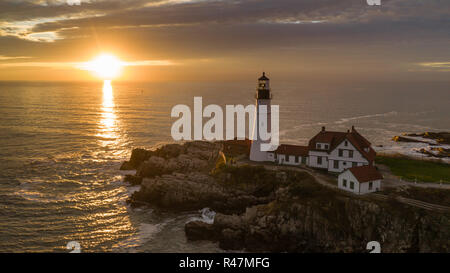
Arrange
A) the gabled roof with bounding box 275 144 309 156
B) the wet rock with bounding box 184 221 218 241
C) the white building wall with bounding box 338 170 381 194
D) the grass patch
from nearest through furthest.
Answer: the wet rock with bounding box 184 221 218 241 < the white building wall with bounding box 338 170 381 194 < the grass patch < the gabled roof with bounding box 275 144 309 156

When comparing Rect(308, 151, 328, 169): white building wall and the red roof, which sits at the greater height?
the red roof

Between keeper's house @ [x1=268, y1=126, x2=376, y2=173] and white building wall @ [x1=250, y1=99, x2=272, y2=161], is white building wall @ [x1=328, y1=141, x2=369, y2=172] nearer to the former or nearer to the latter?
keeper's house @ [x1=268, y1=126, x2=376, y2=173]

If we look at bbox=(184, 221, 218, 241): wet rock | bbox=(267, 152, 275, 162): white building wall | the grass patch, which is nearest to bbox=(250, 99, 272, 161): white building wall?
bbox=(267, 152, 275, 162): white building wall

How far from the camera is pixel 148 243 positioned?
29328 mm

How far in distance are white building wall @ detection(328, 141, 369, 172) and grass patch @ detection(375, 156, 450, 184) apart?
4.86 m

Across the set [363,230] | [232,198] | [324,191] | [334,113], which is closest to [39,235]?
[232,198]

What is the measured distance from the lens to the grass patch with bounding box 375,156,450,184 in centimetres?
3565

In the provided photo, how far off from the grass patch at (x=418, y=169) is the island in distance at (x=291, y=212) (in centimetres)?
606

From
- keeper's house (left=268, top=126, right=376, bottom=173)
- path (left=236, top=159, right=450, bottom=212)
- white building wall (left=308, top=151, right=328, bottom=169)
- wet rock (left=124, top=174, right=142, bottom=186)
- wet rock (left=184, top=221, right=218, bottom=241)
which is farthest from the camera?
wet rock (left=124, top=174, right=142, bottom=186)

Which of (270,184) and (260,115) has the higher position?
(260,115)

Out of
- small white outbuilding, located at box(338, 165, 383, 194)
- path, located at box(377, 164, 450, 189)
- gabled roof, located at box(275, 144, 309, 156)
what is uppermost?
gabled roof, located at box(275, 144, 309, 156)

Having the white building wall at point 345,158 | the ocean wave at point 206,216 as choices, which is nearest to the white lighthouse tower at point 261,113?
the white building wall at point 345,158

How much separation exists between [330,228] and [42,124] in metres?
85.2

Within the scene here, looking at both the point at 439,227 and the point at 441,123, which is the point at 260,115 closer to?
the point at 439,227
